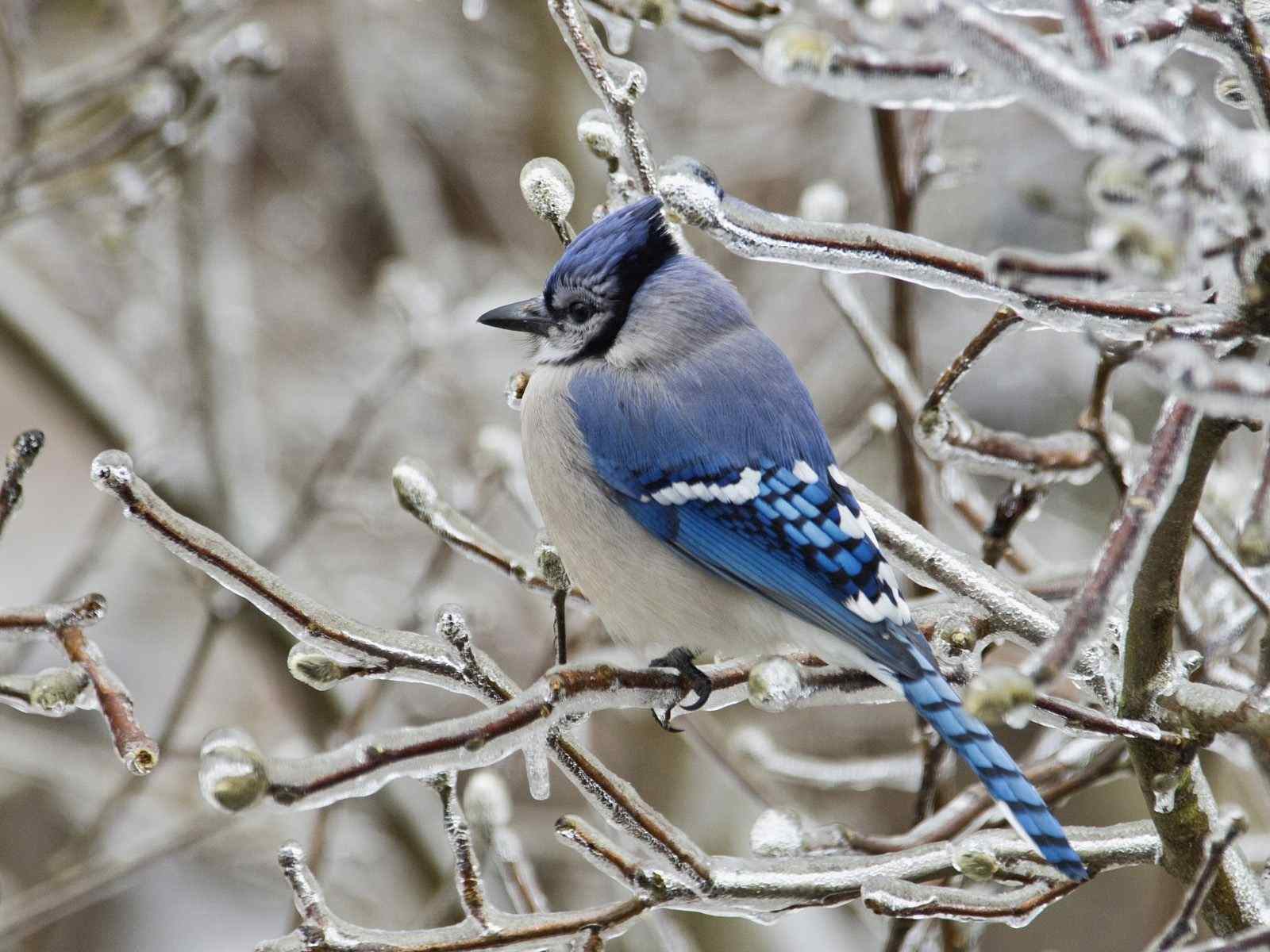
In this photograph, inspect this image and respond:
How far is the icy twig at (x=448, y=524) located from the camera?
7.06 feet

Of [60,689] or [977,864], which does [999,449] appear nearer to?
[977,864]

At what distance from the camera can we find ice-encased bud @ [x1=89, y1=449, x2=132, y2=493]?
1.55 meters

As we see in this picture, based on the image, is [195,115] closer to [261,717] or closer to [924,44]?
[924,44]

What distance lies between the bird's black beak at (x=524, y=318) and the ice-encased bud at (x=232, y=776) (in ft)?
4.65

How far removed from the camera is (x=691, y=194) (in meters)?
1.59

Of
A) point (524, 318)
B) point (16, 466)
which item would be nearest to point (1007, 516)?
point (524, 318)

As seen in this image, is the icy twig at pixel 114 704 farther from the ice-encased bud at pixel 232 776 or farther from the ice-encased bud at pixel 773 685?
the ice-encased bud at pixel 773 685

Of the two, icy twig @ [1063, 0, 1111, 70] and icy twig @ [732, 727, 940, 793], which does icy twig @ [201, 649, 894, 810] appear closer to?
icy twig @ [1063, 0, 1111, 70]

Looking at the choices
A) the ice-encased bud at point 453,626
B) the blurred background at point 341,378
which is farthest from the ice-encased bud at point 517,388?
the ice-encased bud at point 453,626

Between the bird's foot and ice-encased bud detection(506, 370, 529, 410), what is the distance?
599mm

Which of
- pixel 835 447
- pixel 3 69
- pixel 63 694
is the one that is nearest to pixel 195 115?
pixel 3 69

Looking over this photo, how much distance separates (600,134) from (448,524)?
707 millimetres

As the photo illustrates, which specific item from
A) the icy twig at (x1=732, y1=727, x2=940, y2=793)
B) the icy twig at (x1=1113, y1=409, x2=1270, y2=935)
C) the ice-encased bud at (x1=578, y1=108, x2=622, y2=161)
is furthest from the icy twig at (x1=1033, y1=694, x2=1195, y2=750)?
the icy twig at (x1=732, y1=727, x2=940, y2=793)

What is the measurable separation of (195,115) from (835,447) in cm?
211
